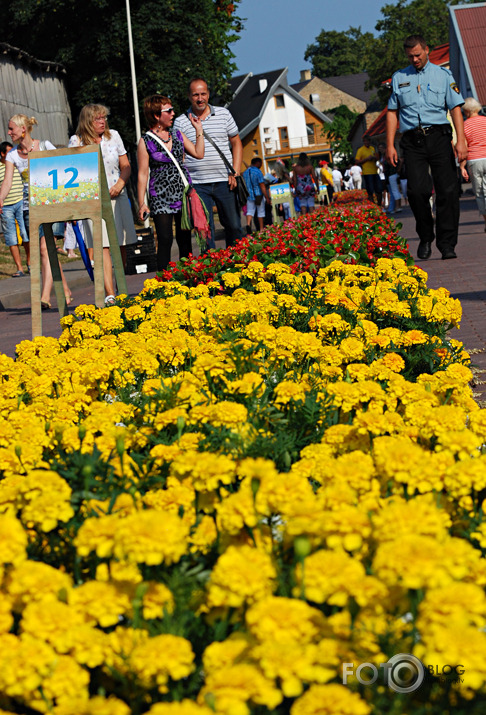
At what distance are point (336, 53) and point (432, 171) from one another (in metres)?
162

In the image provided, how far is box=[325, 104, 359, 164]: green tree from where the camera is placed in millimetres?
98312

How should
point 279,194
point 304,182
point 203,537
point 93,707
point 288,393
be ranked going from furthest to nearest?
point 279,194
point 304,182
point 288,393
point 203,537
point 93,707

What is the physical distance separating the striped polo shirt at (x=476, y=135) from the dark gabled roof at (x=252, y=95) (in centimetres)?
7508

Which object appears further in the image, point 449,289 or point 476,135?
point 476,135

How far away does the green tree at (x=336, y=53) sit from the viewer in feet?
520

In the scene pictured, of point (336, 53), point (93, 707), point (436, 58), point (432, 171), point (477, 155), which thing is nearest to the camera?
point (93, 707)

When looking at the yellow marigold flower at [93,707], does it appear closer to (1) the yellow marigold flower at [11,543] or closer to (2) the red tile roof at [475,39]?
(1) the yellow marigold flower at [11,543]

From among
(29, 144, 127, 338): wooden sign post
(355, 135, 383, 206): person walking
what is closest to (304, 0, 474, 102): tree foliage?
(355, 135, 383, 206): person walking

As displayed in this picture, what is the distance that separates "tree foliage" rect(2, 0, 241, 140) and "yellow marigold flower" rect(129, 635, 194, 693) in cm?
3685

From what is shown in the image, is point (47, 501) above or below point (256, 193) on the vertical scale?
below

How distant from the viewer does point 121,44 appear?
3675 cm

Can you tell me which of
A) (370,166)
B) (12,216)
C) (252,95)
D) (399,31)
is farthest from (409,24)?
(12,216)

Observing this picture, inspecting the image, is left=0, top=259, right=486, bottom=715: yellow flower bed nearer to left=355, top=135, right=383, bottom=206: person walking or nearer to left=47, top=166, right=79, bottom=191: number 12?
left=47, top=166, right=79, bottom=191: number 12

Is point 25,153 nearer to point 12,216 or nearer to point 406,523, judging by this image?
point 12,216
